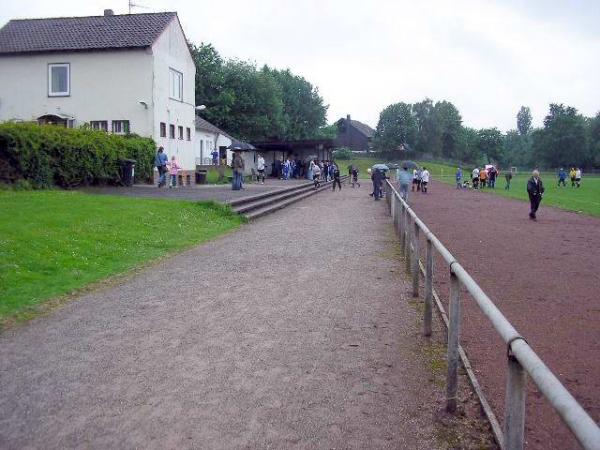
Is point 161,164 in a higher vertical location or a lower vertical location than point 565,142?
lower

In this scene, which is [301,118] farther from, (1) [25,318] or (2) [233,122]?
(1) [25,318]

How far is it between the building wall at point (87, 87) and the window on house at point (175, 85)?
2903 millimetres

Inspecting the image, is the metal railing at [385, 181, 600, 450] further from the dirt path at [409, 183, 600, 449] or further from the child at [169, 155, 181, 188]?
the child at [169, 155, 181, 188]

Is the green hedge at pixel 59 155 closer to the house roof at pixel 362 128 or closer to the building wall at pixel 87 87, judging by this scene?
the building wall at pixel 87 87

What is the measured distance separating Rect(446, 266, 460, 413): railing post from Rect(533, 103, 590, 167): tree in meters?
110

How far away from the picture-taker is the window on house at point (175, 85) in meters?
34.8

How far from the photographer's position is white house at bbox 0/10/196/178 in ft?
105

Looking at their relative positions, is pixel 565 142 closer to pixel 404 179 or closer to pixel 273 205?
pixel 404 179

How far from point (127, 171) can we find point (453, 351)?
77.4 feet


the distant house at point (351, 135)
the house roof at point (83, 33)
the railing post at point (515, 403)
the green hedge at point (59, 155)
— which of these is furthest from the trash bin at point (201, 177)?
the distant house at point (351, 135)

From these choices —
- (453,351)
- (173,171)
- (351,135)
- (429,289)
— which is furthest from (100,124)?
(351,135)

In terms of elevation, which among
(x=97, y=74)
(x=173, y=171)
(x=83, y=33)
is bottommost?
(x=173, y=171)

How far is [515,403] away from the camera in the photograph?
2.79 m

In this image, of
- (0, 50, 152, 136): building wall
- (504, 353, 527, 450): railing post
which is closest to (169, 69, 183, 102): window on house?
(0, 50, 152, 136): building wall
